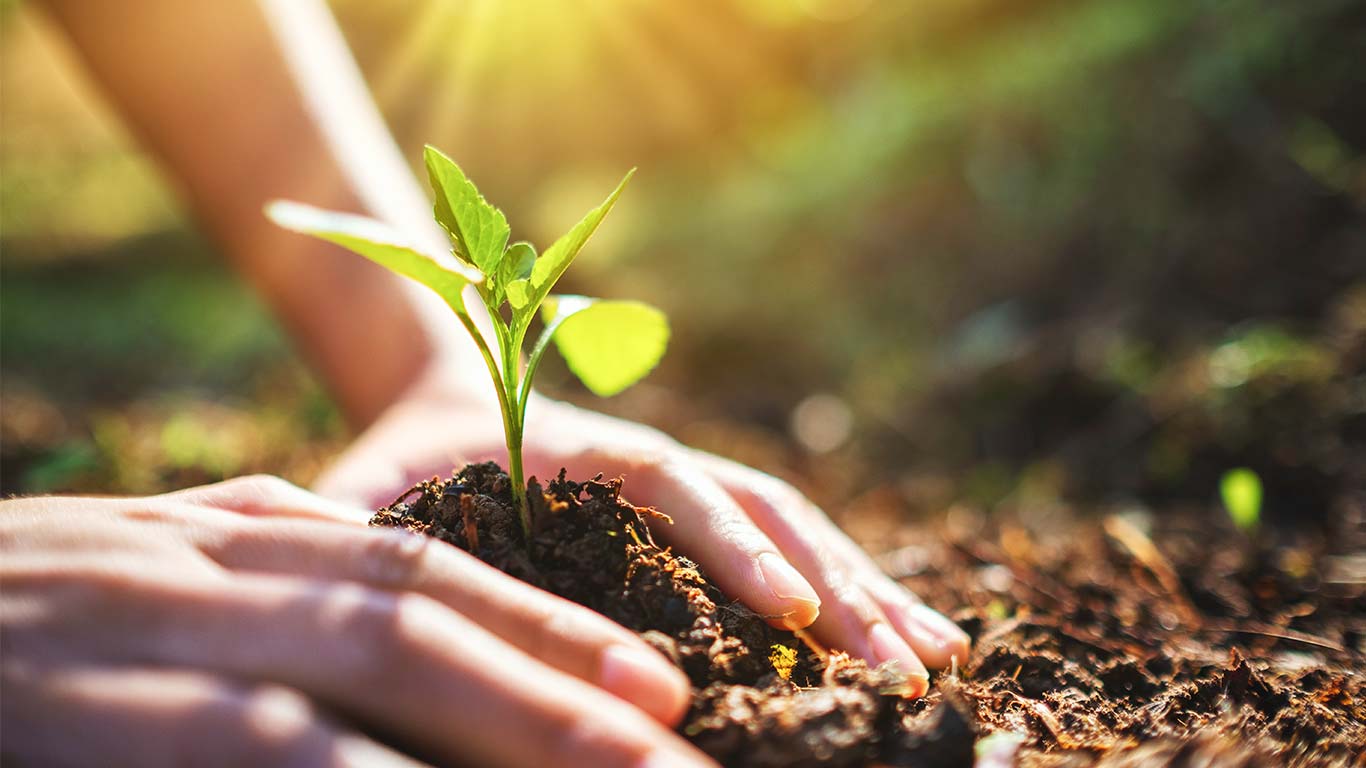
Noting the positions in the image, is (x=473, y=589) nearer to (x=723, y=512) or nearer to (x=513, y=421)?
(x=513, y=421)

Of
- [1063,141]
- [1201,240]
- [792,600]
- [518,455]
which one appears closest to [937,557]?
[792,600]

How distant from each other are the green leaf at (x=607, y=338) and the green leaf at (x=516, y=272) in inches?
2.1

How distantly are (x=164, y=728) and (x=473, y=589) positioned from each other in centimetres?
35

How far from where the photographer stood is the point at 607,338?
1140mm

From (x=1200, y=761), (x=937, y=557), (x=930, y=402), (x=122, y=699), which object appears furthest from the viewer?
(x=930, y=402)

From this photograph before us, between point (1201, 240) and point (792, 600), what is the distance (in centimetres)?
374

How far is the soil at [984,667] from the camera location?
3.31 feet

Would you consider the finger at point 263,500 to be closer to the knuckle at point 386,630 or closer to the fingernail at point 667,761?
the knuckle at point 386,630

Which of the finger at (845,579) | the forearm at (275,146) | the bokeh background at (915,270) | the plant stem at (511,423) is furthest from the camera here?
the bokeh background at (915,270)

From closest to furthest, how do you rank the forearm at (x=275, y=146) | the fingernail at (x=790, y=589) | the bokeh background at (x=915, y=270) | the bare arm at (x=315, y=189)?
the fingernail at (x=790, y=589), the bare arm at (x=315, y=189), the forearm at (x=275, y=146), the bokeh background at (x=915, y=270)

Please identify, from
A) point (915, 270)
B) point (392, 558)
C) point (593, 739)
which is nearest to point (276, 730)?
point (392, 558)

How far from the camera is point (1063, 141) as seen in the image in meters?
4.96

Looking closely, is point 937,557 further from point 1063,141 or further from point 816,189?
point 816,189

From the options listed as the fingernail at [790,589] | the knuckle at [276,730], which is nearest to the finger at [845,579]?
the fingernail at [790,589]
